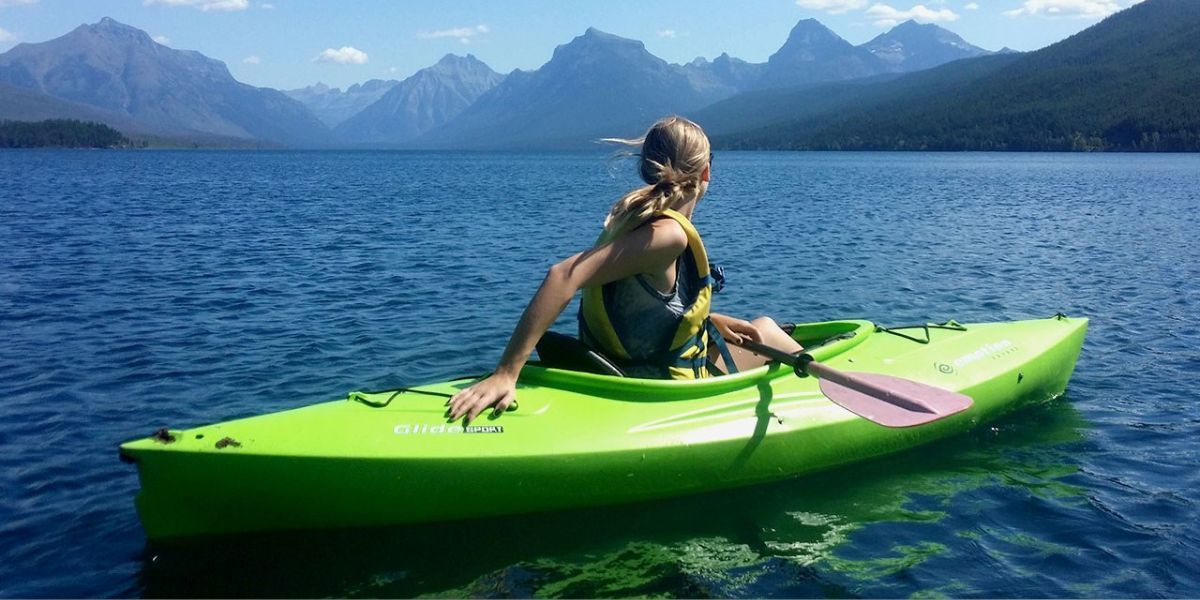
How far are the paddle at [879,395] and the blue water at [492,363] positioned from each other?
2.54 ft

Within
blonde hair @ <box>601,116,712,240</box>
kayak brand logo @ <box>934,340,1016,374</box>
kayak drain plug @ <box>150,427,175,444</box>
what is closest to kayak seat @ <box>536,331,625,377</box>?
blonde hair @ <box>601,116,712,240</box>

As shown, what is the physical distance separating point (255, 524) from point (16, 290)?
1231 centimetres

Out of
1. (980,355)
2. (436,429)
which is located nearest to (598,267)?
(436,429)

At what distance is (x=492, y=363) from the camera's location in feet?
34.9

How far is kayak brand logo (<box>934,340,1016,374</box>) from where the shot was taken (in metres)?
7.62

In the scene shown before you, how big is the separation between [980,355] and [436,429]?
5103 mm

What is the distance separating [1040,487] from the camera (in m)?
6.79

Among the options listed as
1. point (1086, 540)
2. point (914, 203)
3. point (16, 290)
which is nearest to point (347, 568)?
point (1086, 540)

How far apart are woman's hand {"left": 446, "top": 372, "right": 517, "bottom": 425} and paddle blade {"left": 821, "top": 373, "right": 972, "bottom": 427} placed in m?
2.29

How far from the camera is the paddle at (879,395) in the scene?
19.9 ft

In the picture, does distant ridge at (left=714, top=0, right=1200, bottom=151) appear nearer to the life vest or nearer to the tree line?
the life vest

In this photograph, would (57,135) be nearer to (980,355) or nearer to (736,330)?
(736,330)

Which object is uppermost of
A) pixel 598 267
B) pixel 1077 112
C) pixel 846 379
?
pixel 1077 112

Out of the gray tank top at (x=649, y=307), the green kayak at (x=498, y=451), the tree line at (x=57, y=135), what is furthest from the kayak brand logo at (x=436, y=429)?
the tree line at (x=57, y=135)
